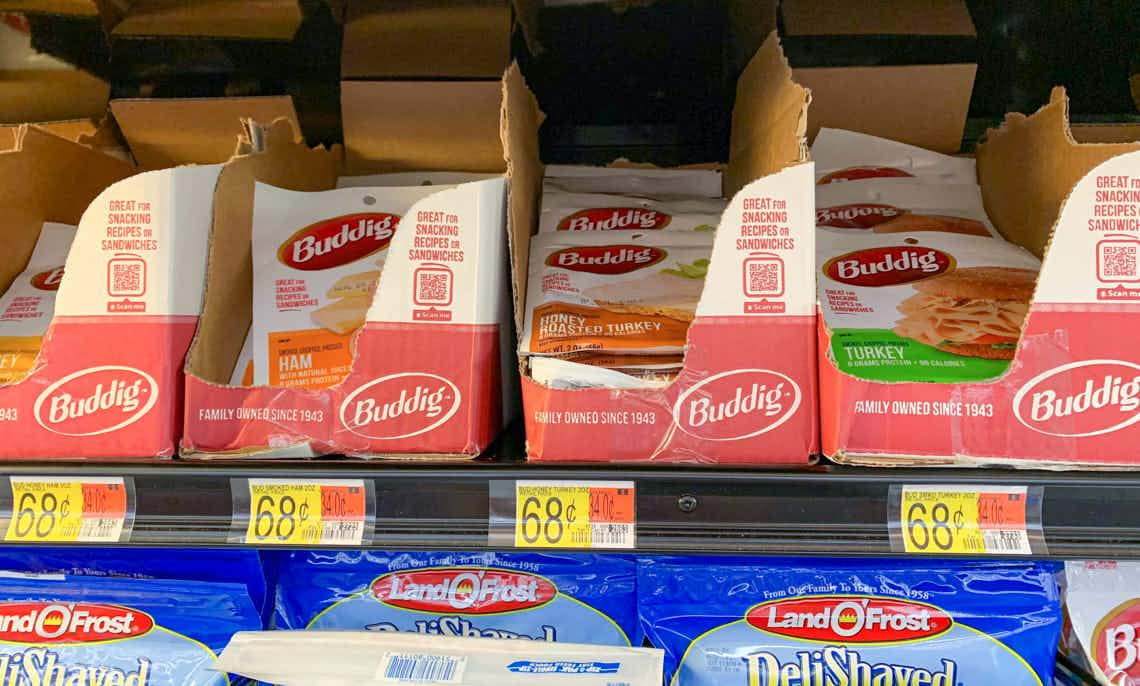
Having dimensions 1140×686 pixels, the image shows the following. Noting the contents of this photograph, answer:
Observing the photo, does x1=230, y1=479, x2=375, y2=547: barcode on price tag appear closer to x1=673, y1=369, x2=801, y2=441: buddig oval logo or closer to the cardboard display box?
x1=673, y1=369, x2=801, y2=441: buddig oval logo

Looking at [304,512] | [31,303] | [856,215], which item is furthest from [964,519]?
[31,303]

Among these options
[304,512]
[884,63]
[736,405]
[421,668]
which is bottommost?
[421,668]

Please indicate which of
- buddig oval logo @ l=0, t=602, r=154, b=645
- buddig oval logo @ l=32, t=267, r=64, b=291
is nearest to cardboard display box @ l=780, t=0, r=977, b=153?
buddig oval logo @ l=32, t=267, r=64, b=291

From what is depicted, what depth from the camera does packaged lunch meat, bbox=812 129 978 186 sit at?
1.19 metres

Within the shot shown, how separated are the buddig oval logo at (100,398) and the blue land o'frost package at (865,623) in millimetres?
662

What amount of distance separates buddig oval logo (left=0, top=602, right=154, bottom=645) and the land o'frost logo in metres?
1.10

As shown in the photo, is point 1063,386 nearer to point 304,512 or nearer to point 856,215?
point 856,215

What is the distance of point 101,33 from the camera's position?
1.41 meters

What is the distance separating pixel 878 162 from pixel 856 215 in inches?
6.5

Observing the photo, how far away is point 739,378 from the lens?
801 millimetres

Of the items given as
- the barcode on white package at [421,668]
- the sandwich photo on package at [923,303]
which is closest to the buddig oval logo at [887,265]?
the sandwich photo on package at [923,303]

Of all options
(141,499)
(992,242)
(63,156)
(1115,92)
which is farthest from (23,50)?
(1115,92)

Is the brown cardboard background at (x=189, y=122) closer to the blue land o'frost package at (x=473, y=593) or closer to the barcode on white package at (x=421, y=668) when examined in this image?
the blue land o'frost package at (x=473, y=593)

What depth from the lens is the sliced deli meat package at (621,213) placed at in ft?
3.60
